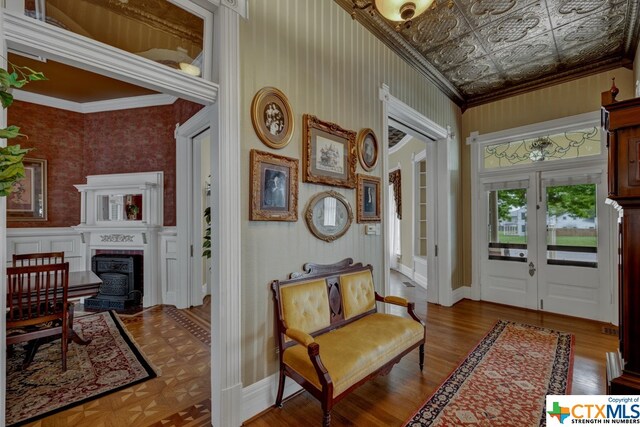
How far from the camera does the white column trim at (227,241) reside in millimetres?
1945

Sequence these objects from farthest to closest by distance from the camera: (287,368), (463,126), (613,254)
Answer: (463,126) < (613,254) < (287,368)

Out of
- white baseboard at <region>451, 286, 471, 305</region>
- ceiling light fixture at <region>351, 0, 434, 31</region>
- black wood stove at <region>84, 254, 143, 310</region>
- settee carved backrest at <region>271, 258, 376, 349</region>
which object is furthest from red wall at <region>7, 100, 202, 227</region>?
white baseboard at <region>451, 286, 471, 305</region>

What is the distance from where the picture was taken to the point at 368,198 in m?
3.16

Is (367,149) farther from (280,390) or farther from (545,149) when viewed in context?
(545,149)

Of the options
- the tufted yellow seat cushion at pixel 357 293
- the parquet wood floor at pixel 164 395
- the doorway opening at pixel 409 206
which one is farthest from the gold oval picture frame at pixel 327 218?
the doorway opening at pixel 409 206

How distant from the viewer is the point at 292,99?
2.45m

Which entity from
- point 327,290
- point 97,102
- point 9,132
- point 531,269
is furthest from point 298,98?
point 97,102

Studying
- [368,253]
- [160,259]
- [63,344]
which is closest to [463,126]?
[368,253]

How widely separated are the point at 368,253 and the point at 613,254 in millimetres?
3473

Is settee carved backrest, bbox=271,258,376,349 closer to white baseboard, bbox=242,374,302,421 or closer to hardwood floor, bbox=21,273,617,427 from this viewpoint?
white baseboard, bbox=242,374,302,421

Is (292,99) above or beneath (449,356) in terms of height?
above

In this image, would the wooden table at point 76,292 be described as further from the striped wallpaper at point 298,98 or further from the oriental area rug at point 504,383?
the oriental area rug at point 504,383

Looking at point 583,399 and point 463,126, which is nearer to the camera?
point 583,399

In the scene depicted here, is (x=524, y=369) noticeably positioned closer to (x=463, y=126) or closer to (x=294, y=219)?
(x=294, y=219)
